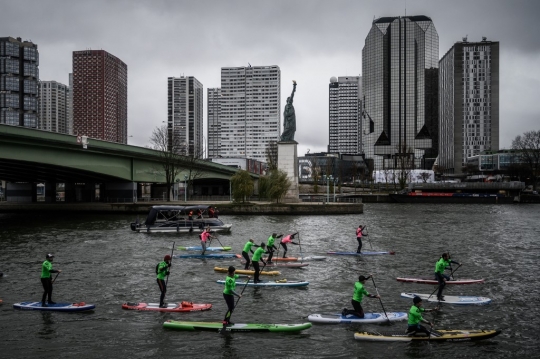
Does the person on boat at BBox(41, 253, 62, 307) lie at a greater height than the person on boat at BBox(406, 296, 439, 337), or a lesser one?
greater

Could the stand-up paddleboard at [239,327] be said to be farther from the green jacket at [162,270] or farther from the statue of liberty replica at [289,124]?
the statue of liberty replica at [289,124]

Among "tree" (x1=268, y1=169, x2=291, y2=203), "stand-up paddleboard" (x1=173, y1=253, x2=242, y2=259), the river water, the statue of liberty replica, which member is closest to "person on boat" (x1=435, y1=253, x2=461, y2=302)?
the river water

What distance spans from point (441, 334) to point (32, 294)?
18162mm

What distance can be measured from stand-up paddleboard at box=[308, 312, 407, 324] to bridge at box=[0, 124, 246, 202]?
41886 millimetres

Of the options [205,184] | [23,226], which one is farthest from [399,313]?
[205,184]

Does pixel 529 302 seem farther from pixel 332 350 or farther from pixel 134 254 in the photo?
pixel 134 254

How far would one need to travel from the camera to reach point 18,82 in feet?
553

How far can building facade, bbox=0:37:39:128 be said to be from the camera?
540ft

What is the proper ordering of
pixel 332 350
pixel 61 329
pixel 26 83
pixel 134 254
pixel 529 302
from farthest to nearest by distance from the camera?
pixel 26 83 < pixel 134 254 < pixel 529 302 < pixel 61 329 < pixel 332 350

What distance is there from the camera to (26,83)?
559 ft

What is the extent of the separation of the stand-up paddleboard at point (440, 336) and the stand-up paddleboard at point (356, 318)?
1097 mm

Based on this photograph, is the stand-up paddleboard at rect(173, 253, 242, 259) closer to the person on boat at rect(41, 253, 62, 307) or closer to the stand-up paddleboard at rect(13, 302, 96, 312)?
the stand-up paddleboard at rect(13, 302, 96, 312)

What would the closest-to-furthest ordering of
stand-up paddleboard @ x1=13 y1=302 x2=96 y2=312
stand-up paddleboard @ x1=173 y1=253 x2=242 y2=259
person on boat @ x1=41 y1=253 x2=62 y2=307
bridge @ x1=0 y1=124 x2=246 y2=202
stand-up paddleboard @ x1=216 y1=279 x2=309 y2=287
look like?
1. person on boat @ x1=41 y1=253 x2=62 y2=307
2. stand-up paddleboard @ x1=13 y1=302 x2=96 y2=312
3. stand-up paddleboard @ x1=216 y1=279 x2=309 y2=287
4. stand-up paddleboard @ x1=173 y1=253 x2=242 y2=259
5. bridge @ x1=0 y1=124 x2=246 y2=202

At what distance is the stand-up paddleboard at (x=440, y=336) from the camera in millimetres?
16250
